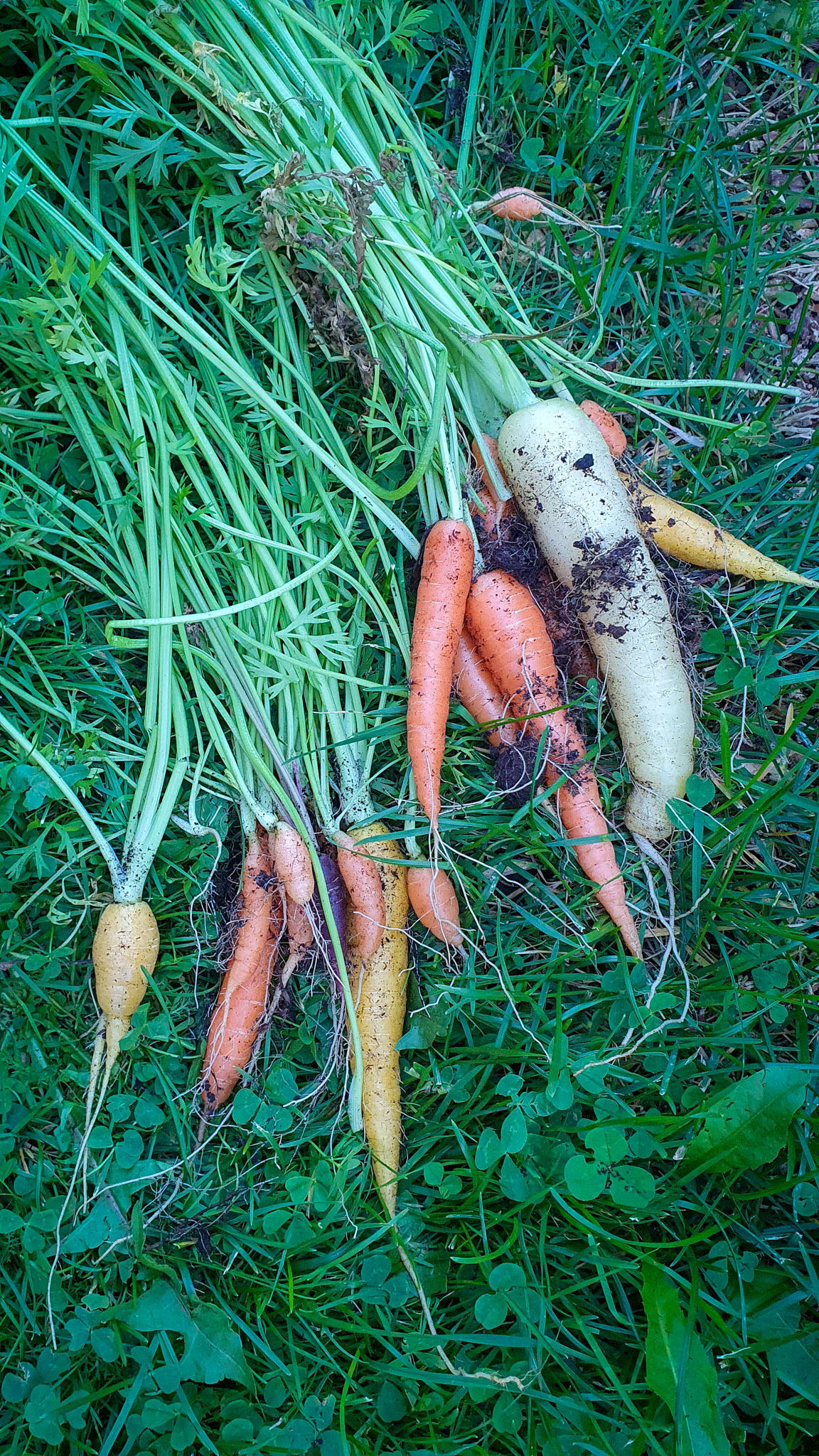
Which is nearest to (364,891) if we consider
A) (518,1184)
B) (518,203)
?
(518,1184)

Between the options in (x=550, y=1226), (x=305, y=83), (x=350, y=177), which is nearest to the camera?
(x=350, y=177)

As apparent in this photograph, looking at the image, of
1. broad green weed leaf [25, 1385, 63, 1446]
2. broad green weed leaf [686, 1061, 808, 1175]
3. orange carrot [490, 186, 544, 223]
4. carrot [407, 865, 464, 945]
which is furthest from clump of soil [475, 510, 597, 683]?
broad green weed leaf [25, 1385, 63, 1446]

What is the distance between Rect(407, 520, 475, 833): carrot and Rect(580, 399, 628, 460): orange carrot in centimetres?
43

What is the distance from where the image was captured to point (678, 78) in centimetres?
203

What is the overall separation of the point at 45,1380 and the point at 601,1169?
1.40 m

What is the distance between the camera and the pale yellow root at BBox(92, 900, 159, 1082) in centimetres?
191

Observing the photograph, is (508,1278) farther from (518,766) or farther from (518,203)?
(518,203)

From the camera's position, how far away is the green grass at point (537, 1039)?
1.72 m

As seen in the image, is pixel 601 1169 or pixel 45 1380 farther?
pixel 45 1380

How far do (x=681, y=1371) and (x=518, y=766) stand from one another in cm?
129

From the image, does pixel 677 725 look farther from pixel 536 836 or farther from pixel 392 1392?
pixel 392 1392

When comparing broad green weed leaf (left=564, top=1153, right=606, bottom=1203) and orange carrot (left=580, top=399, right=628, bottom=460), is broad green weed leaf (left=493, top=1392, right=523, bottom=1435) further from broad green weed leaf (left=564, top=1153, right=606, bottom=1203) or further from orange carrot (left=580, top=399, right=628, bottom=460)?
orange carrot (left=580, top=399, right=628, bottom=460)

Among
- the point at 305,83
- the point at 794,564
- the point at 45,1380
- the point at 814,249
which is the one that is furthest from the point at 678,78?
the point at 45,1380

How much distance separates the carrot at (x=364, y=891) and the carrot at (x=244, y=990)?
0.69 feet
